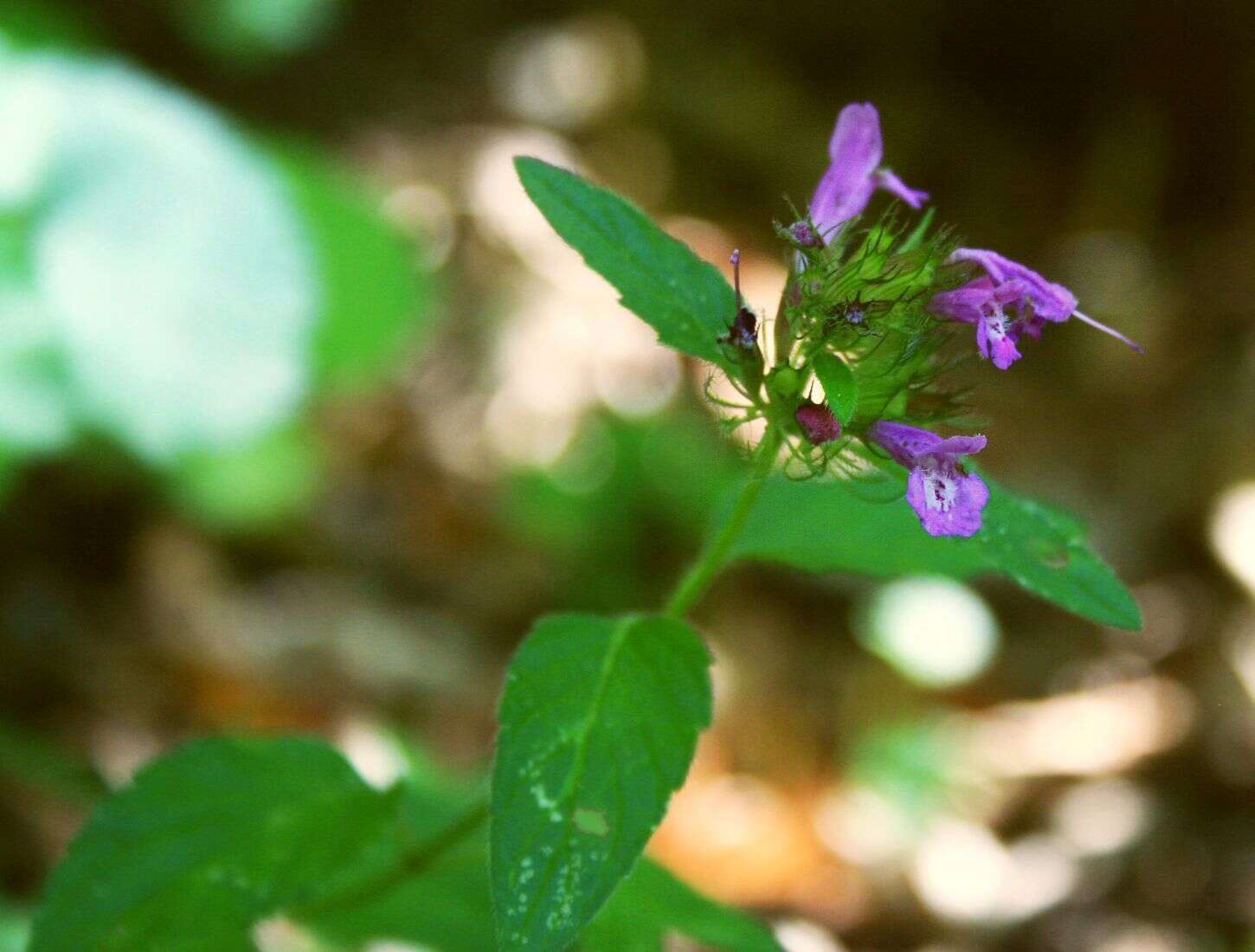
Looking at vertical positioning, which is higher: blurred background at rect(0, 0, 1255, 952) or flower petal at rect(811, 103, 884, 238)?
blurred background at rect(0, 0, 1255, 952)

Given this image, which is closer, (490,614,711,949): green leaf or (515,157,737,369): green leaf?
(490,614,711,949): green leaf

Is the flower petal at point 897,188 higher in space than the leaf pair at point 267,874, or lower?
higher

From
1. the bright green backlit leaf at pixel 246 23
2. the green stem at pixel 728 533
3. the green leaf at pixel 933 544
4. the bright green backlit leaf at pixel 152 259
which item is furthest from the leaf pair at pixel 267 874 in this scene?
the bright green backlit leaf at pixel 246 23

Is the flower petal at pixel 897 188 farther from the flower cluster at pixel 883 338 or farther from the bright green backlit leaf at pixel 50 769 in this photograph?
the bright green backlit leaf at pixel 50 769

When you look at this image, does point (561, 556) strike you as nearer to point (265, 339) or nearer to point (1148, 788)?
point (265, 339)

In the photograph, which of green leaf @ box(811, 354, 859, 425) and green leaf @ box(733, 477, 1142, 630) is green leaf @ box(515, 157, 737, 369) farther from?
green leaf @ box(733, 477, 1142, 630)

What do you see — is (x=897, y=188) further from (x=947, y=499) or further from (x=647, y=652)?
(x=647, y=652)

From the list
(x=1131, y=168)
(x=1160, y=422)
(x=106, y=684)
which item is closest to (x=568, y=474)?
(x=106, y=684)

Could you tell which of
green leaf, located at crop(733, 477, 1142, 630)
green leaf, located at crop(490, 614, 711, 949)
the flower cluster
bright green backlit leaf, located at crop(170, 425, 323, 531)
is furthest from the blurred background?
the flower cluster
